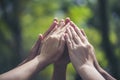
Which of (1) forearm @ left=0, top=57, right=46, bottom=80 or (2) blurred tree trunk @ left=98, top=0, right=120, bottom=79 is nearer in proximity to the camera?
(1) forearm @ left=0, top=57, right=46, bottom=80

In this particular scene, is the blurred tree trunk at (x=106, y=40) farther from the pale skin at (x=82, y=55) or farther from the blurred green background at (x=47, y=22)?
the pale skin at (x=82, y=55)

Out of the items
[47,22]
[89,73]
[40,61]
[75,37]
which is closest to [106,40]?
[75,37]

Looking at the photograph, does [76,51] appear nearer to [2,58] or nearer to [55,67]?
[55,67]

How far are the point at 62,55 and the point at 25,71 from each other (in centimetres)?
56

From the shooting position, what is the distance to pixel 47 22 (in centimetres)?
2202

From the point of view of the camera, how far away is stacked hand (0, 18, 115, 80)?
11.4 ft

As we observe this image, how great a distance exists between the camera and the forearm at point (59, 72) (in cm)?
383

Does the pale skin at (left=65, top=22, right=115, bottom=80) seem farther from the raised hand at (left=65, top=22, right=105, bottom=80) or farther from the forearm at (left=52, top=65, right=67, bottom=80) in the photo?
the forearm at (left=52, top=65, right=67, bottom=80)

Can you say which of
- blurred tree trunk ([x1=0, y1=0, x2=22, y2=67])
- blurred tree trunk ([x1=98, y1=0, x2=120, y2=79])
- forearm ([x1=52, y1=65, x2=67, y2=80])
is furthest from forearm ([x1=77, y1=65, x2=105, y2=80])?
blurred tree trunk ([x1=0, y1=0, x2=22, y2=67])

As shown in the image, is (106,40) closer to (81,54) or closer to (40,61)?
(81,54)

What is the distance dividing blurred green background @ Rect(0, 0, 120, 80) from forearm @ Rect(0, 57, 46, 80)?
8.15 metres

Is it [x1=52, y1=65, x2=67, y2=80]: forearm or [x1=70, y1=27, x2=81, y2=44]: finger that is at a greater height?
[x1=70, y1=27, x2=81, y2=44]: finger

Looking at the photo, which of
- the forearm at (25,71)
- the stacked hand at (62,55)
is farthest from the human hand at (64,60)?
the forearm at (25,71)

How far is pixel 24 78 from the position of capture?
3410 millimetres
